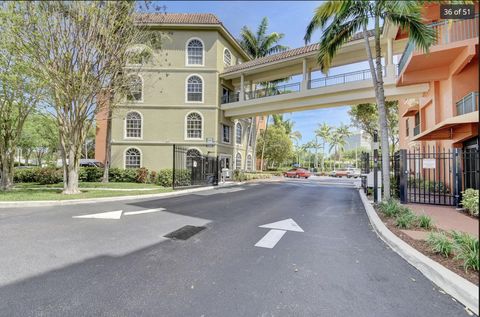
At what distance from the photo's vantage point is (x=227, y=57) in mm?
25266

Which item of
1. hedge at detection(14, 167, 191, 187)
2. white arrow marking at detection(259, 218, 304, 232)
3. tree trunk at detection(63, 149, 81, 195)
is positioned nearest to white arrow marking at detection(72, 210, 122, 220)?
white arrow marking at detection(259, 218, 304, 232)

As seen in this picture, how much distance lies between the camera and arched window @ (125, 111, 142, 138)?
23172 mm

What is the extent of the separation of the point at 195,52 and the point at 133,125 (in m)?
8.65

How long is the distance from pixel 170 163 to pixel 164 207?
528 inches

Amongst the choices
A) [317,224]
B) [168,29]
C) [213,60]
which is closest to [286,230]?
[317,224]

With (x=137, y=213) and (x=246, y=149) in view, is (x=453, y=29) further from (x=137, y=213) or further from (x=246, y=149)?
(x=246, y=149)

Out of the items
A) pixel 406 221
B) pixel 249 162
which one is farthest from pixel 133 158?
pixel 406 221

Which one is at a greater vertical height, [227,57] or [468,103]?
[227,57]

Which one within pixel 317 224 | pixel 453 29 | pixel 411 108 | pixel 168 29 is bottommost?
pixel 317 224

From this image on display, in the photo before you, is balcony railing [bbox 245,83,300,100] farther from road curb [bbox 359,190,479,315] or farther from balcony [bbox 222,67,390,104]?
road curb [bbox 359,190,479,315]

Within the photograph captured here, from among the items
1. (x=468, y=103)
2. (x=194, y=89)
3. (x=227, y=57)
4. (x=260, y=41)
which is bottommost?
(x=468, y=103)

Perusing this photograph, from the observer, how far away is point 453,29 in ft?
33.7

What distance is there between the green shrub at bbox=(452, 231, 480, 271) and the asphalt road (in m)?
0.67

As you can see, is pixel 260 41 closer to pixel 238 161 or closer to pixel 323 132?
pixel 238 161
